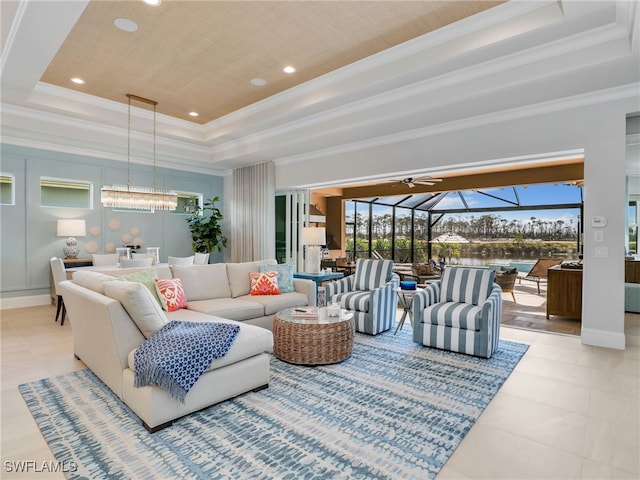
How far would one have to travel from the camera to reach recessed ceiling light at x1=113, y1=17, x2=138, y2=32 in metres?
3.34

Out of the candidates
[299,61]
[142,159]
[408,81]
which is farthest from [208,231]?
[408,81]

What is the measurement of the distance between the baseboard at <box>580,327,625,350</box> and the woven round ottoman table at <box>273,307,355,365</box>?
Result: 279 cm

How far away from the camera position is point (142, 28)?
11.4 ft

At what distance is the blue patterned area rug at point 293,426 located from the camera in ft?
6.44

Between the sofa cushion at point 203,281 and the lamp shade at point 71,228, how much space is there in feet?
9.91

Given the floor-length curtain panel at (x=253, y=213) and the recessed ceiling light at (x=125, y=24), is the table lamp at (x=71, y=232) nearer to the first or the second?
the floor-length curtain panel at (x=253, y=213)

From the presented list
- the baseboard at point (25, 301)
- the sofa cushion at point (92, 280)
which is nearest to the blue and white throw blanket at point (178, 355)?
the sofa cushion at point (92, 280)

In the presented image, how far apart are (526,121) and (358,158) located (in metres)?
2.53

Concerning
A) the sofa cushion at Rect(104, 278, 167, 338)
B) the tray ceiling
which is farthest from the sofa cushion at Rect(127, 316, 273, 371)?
the tray ceiling

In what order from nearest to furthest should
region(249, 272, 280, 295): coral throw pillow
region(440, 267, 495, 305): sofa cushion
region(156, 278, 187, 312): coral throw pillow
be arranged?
region(156, 278, 187, 312): coral throw pillow < region(440, 267, 495, 305): sofa cushion < region(249, 272, 280, 295): coral throw pillow

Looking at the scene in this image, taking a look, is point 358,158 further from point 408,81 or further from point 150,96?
point 150,96

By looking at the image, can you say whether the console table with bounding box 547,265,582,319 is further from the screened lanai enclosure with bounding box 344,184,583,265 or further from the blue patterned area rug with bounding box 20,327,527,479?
the screened lanai enclosure with bounding box 344,184,583,265

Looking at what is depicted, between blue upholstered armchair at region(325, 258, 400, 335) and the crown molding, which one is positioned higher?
the crown molding

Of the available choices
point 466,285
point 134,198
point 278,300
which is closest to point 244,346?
point 278,300
